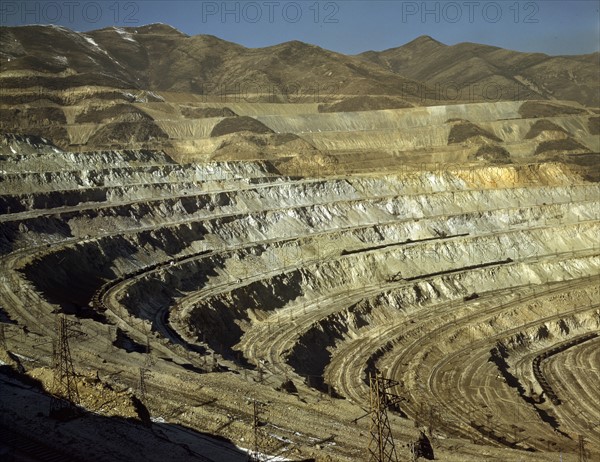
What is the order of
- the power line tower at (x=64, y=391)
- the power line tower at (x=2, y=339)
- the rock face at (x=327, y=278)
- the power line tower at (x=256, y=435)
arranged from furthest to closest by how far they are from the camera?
the rock face at (x=327, y=278)
the power line tower at (x=2, y=339)
the power line tower at (x=64, y=391)
the power line tower at (x=256, y=435)

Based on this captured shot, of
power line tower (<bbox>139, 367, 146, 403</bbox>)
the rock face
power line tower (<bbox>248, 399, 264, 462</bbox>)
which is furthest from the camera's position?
the rock face

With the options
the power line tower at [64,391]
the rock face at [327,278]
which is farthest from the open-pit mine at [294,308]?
the rock face at [327,278]

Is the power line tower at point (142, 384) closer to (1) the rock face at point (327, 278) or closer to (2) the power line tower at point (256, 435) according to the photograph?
(1) the rock face at point (327, 278)

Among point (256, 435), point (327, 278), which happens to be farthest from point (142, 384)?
point (327, 278)

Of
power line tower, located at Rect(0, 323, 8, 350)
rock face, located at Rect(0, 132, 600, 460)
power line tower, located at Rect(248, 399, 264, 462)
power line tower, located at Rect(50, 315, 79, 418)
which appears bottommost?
power line tower, located at Rect(248, 399, 264, 462)

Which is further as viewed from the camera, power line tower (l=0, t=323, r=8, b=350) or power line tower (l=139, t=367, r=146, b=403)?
power line tower (l=0, t=323, r=8, b=350)

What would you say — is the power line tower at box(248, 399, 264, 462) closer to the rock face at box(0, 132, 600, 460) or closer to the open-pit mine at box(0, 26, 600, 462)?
the open-pit mine at box(0, 26, 600, 462)

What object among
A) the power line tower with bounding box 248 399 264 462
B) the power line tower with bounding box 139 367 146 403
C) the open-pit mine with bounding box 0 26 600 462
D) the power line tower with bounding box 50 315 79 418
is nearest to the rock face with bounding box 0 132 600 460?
the open-pit mine with bounding box 0 26 600 462

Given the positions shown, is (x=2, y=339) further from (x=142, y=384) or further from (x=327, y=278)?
(x=327, y=278)

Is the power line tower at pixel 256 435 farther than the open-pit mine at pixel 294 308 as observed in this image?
No

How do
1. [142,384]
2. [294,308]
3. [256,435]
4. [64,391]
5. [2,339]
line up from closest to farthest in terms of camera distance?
[256,435]
[64,391]
[142,384]
[2,339]
[294,308]
